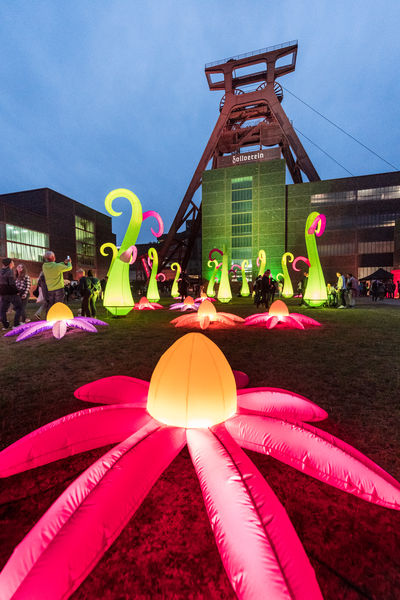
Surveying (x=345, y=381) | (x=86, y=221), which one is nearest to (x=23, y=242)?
(x=86, y=221)

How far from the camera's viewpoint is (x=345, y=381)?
3.18 m

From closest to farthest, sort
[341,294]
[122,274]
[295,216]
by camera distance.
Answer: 1. [122,274]
2. [341,294]
3. [295,216]

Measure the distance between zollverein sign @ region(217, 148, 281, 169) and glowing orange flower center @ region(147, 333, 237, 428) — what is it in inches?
1413

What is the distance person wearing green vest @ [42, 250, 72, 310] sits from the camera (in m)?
6.18

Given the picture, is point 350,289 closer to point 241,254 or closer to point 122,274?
point 122,274

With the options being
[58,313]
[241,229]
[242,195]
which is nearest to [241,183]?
[242,195]

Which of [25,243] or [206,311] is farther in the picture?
[25,243]

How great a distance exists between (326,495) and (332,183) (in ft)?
111

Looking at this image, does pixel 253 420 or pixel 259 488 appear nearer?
pixel 259 488

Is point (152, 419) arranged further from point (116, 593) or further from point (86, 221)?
point (86, 221)

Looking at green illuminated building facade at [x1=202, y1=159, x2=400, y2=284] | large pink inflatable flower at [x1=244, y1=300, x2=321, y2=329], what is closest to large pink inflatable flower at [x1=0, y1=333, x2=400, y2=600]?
large pink inflatable flower at [x1=244, y1=300, x2=321, y2=329]

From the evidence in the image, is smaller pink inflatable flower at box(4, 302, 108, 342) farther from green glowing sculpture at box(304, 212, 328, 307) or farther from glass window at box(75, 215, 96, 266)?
glass window at box(75, 215, 96, 266)

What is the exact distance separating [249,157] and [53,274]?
108ft

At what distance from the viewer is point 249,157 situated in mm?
33312
